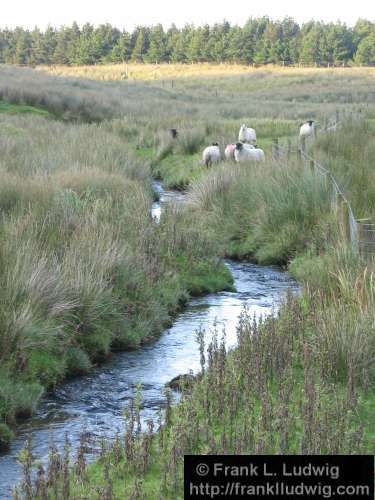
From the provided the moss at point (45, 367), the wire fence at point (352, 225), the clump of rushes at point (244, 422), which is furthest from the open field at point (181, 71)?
the clump of rushes at point (244, 422)

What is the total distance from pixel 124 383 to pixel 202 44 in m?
90.9

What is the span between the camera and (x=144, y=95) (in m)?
45.0

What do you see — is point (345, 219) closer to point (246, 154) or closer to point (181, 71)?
point (246, 154)

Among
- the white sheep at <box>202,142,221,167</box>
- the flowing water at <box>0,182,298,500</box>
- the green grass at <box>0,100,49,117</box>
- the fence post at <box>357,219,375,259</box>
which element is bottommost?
the flowing water at <box>0,182,298,500</box>

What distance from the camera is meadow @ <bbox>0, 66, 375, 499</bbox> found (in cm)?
498

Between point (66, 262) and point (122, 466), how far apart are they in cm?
344

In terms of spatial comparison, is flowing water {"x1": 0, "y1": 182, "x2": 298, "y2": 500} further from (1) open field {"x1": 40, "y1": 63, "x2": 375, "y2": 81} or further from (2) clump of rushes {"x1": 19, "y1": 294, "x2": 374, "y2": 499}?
(1) open field {"x1": 40, "y1": 63, "x2": 375, "y2": 81}

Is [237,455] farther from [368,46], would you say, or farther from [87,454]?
[368,46]

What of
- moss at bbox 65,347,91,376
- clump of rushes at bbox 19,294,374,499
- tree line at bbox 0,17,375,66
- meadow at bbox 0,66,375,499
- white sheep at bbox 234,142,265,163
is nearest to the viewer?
clump of rushes at bbox 19,294,374,499

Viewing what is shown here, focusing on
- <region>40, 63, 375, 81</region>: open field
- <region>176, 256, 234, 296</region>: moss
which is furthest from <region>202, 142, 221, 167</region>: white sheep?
<region>40, 63, 375, 81</region>: open field

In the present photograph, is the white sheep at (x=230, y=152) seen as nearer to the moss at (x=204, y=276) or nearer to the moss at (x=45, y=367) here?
the moss at (x=204, y=276)

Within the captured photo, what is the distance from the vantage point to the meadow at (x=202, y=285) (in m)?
4.98

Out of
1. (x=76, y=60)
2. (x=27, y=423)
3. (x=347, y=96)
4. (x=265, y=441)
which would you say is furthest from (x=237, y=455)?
(x=76, y=60)

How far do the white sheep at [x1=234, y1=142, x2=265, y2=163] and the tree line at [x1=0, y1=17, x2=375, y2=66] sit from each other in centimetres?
7689
